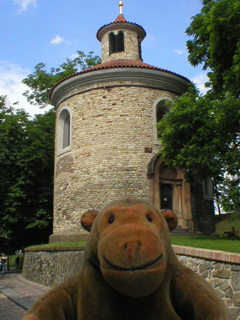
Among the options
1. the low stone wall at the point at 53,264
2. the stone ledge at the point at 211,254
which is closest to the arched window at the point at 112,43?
the low stone wall at the point at 53,264

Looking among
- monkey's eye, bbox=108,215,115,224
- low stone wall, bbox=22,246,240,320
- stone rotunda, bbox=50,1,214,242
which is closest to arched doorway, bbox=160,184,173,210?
stone rotunda, bbox=50,1,214,242

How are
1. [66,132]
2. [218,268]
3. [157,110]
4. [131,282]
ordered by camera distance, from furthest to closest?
[66,132] → [157,110] → [218,268] → [131,282]

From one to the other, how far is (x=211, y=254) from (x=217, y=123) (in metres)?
5.13

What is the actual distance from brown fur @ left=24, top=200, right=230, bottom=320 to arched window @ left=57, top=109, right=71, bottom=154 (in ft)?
50.2

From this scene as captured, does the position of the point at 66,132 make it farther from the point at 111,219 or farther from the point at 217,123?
the point at 111,219

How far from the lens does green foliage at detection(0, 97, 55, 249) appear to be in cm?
1914

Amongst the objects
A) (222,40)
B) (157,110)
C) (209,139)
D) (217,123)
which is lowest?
(209,139)

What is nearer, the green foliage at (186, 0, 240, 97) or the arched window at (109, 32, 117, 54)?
the green foliage at (186, 0, 240, 97)

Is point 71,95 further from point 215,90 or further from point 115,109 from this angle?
point 215,90

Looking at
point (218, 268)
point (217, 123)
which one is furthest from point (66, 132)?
point (218, 268)

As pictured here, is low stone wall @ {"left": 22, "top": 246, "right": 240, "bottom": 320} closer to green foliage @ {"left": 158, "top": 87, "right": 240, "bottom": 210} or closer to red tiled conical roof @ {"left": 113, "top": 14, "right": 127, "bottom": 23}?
green foliage @ {"left": 158, "top": 87, "right": 240, "bottom": 210}

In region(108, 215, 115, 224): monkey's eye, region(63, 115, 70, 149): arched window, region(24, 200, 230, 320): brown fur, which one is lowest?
region(24, 200, 230, 320): brown fur

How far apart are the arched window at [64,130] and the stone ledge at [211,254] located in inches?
430

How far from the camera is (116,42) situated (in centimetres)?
2034
